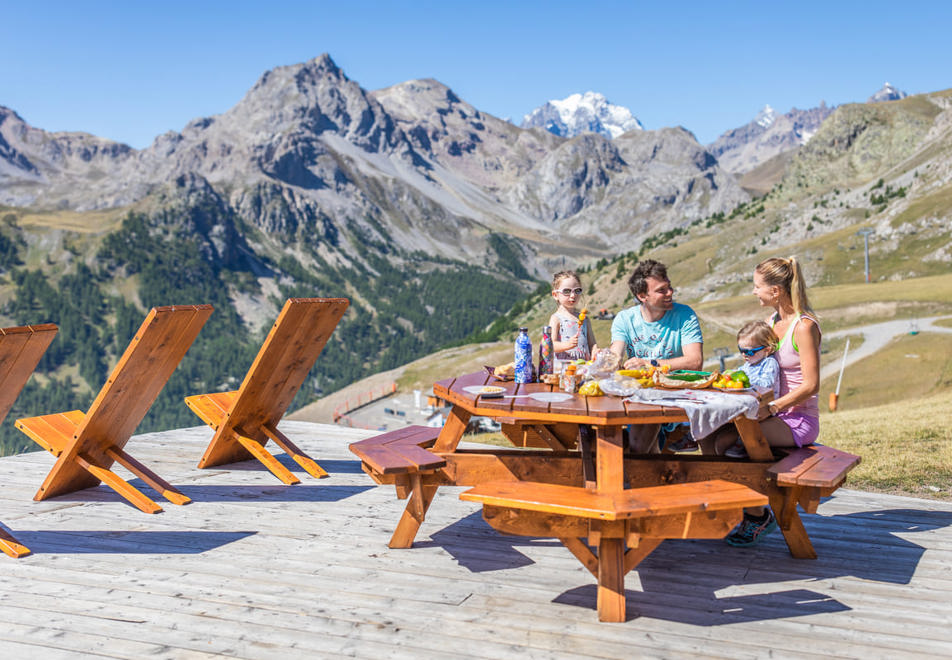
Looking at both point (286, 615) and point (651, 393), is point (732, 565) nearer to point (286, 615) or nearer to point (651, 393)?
point (651, 393)

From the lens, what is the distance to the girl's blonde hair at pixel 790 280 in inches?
220

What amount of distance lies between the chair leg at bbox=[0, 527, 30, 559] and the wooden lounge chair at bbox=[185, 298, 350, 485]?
239 cm

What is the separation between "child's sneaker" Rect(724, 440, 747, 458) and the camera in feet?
18.8

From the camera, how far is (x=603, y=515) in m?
4.16

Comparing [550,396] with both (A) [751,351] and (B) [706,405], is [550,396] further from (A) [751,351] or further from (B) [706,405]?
(A) [751,351]

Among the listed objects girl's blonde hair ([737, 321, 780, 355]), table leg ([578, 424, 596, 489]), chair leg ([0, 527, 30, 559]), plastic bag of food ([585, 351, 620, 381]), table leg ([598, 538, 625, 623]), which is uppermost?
girl's blonde hair ([737, 321, 780, 355])

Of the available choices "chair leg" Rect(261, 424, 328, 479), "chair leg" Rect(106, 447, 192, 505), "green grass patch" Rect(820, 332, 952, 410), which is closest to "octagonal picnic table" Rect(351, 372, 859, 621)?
"chair leg" Rect(261, 424, 328, 479)

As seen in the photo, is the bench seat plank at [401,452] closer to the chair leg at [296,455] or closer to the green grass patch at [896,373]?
the chair leg at [296,455]

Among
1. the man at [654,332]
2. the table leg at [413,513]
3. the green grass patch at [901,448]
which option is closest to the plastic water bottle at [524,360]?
the man at [654,332]

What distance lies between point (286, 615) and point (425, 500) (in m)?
1.46

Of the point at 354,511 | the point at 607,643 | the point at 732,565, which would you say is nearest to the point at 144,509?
the point at 354,511

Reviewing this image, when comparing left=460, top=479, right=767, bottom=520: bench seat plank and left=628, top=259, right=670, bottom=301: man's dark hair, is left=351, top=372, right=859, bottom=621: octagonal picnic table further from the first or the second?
left=628, top=259, right=670, bottom=301: man's dark hair

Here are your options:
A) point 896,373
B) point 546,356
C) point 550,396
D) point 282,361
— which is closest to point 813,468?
point 550,396

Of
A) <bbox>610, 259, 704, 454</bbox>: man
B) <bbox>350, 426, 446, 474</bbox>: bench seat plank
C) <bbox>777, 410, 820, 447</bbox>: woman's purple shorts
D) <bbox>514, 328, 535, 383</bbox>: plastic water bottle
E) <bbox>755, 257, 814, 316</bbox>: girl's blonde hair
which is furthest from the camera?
<bbox>610, 259, 704, 454</bbox>: man
